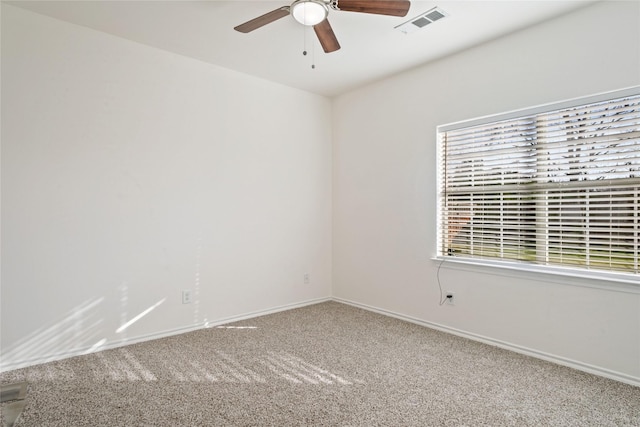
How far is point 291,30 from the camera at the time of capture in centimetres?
296

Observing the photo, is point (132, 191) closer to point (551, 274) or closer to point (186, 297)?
point (186, 297)

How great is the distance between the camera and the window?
8.28ft

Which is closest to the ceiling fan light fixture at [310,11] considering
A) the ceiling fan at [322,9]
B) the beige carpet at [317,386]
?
the ceiling fan at [322,9]

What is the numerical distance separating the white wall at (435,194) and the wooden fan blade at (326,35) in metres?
0.90

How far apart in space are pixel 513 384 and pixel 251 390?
1722 millimetres

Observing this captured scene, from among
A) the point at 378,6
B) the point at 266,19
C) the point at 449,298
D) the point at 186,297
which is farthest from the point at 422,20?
the point at 186,297

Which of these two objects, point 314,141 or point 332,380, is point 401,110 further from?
point 332,380

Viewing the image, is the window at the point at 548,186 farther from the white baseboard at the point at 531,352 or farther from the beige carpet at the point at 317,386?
the beige carpet at the point at 317,386

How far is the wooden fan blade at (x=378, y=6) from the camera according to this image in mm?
2102

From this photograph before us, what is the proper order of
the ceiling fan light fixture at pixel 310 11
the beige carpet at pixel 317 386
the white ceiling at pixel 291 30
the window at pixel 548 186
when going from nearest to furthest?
1. the beige carpet at pixel 317 386
2. the ceiling fan light fixture at pixel 310 11
3. the window at pixel 548 186
4. the white ceiling at pixel 291 30

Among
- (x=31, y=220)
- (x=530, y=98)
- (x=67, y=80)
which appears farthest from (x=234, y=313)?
(x=530, y=98)

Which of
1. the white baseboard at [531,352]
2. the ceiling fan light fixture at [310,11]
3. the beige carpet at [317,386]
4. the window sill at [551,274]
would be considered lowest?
the beige carpet at [317,386]

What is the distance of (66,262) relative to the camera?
9.43 feet

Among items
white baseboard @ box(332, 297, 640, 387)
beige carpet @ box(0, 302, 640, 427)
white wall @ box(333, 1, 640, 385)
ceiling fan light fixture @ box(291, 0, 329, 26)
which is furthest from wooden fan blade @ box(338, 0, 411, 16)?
white baseboard @ box(332, 297, 640, 387)
